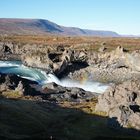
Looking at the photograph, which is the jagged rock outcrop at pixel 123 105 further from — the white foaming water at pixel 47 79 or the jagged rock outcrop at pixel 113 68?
the jagged rock outcrop at pixel 113 68

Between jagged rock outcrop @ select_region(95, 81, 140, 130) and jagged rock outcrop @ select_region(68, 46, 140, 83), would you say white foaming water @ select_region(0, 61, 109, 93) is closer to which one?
jagged rock outcrop @ select_region(68, 46, 140, 83)

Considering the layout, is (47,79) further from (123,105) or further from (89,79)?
(123,105)

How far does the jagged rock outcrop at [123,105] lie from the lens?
5541 centimetres

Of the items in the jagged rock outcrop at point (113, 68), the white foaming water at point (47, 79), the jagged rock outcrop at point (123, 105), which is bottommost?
the white foaming water at point (47, 79)

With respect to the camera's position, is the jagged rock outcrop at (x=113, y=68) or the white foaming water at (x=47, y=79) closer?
the white foaming water at (x=47, y=79)

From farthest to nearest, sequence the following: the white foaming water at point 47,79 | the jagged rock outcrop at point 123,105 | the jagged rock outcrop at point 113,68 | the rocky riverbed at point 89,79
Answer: the jagged rock outcrop at point 113,68 → the white foaming water at point 47,79 → the rocky riverbed at point 89,79 → the jagged rock outcrop at point 123,105

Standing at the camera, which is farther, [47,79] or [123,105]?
[47,79]

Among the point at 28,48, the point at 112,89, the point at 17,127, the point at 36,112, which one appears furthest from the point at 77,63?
the point at 17,127

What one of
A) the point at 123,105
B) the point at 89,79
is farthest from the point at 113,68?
the point at 123,105

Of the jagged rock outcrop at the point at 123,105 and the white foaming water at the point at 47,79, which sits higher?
the jagged rock outcrop at the point at 123,105

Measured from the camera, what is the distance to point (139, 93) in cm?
6394

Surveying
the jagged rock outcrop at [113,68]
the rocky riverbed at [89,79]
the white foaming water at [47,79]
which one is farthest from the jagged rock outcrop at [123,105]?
the jagged rock outcrop at [113,68]

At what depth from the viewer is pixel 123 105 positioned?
A: 192 ft

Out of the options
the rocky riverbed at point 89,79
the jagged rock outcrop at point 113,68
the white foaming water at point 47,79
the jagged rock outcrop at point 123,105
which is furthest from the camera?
the jagged rock outcrop at point 113,68
